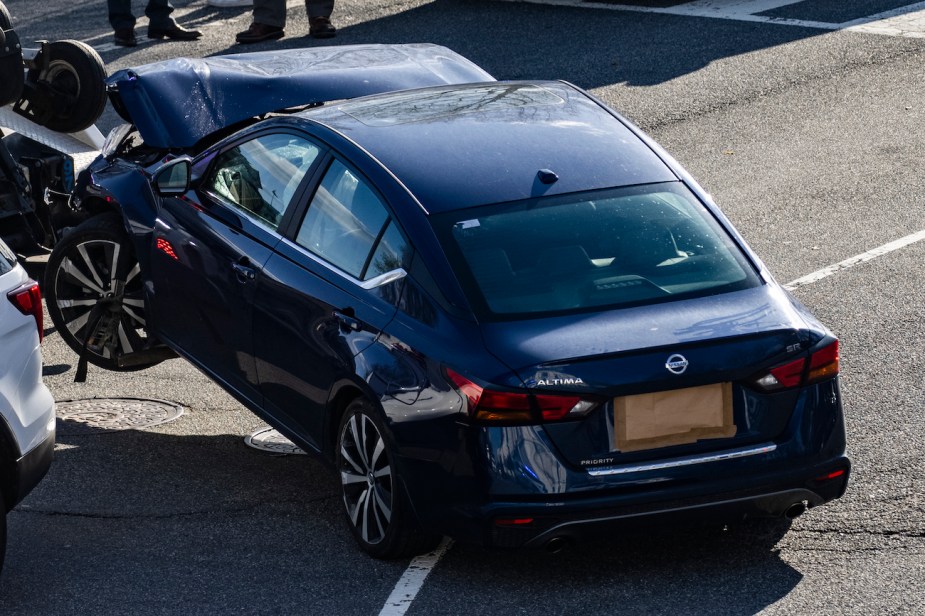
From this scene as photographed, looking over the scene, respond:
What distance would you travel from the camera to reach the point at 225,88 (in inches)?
324

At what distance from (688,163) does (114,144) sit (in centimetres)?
498

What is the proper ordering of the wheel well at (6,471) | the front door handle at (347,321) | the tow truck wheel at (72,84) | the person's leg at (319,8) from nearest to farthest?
the wheel well at (6,471) < the front door handle at (347,321) < the tow truck wheel at (72,84) < the person's leg at (319,8)

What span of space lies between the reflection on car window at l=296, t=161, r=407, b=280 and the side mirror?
1133 millimetres

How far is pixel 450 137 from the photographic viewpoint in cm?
623

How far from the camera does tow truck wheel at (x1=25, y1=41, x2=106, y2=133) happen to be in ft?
32.6

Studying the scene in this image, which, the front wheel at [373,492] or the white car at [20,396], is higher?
the white car at [20,396]

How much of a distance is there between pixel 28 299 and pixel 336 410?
4.19ft

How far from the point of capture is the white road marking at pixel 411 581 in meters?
5.42

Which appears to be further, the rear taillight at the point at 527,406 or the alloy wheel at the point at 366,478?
the alloy wheel at the point at 366,478

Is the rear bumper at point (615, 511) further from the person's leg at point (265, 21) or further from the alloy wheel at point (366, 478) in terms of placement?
the person's leg at point (265, 21)

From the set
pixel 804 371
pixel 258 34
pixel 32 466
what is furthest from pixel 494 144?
pixel 258 34

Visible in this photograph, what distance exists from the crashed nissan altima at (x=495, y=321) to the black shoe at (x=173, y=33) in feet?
32.6

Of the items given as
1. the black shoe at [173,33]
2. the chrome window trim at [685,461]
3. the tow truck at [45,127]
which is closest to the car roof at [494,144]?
the chrome window trim at [685,461]

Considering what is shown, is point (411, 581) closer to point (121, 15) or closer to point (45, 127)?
point (45, 127)
